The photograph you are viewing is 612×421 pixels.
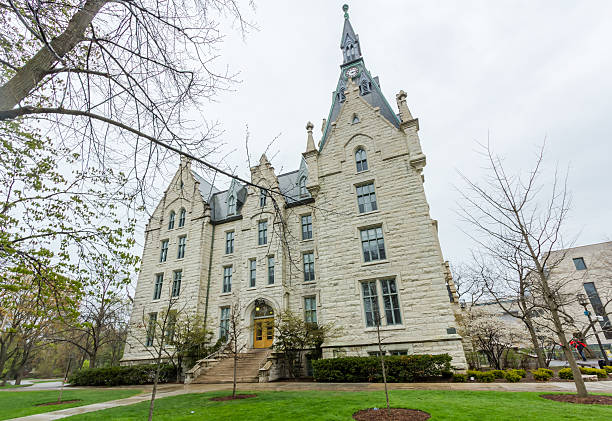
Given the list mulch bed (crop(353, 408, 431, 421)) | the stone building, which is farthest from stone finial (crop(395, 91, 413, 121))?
mulch bed (crop(353, 408, 431, 421))

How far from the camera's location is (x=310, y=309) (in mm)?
20109

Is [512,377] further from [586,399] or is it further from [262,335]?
[262,335]

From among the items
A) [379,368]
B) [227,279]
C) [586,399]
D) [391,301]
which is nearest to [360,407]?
[586,399]

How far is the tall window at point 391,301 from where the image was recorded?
51.7 ft

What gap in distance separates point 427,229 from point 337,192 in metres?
5.95

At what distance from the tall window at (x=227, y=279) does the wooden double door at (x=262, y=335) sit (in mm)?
3700

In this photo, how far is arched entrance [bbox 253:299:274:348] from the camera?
2073cm

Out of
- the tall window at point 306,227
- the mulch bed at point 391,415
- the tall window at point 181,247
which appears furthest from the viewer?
the tall window at point 181,247

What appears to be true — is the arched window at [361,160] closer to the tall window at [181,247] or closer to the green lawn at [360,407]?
the green lawn at [360,407]

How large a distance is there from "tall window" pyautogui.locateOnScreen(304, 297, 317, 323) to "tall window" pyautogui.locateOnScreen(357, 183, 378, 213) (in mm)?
6846

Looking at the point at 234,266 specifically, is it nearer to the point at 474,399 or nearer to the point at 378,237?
the point at 378,237

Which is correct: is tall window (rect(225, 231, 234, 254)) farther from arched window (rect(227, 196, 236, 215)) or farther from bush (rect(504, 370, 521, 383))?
bush (rect(504, 370, 521, 383))

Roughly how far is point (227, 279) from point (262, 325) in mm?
5042

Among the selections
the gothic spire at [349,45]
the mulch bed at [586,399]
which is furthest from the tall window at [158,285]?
the gothic spire at [349,45]
